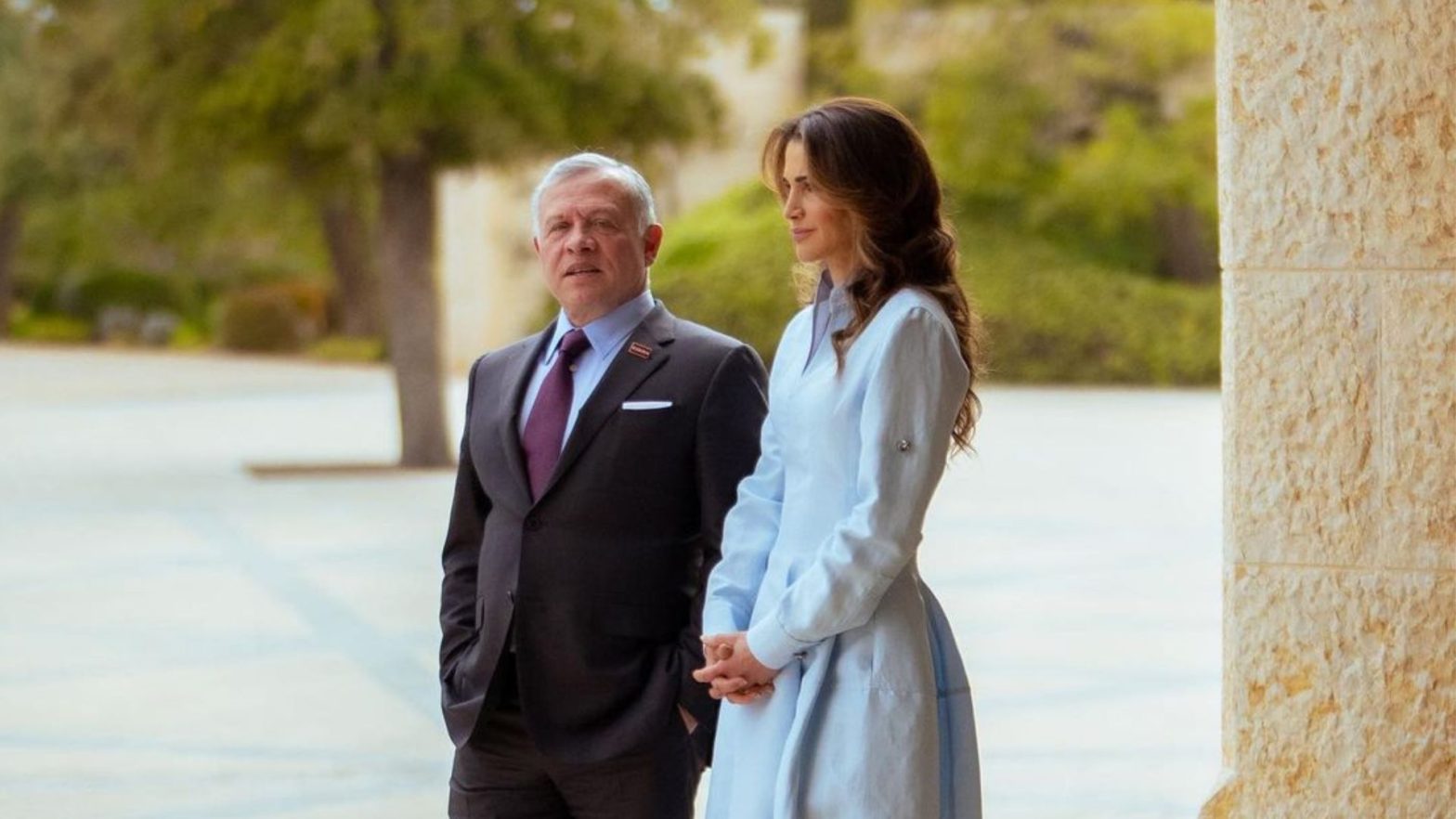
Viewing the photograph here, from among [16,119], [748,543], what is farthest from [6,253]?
[748,543]

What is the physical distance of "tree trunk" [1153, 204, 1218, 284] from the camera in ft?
103

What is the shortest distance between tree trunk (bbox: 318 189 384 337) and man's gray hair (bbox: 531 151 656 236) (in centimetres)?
3243

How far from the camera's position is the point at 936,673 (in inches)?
124

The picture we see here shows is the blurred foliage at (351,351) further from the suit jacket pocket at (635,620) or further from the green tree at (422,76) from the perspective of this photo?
the suit jacket pocket at (635,620)

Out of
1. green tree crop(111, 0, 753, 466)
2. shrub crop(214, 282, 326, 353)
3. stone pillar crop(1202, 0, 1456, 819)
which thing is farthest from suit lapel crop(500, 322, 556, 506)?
shrub crop(214, 282, 326, 353)

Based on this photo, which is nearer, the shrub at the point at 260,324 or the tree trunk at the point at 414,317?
the tree trunk at the point at 414,317

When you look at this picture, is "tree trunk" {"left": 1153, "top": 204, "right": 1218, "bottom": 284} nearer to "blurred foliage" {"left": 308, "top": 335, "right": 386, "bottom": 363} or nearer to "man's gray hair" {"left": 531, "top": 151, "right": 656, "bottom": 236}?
"blurred foliage" {"left": 308, "top": 335, "right": 386, "bottom": 363}

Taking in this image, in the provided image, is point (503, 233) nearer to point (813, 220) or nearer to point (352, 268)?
point (352, 268)

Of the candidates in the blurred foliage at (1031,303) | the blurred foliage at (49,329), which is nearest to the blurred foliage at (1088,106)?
the blurred foliage at (1031,303)

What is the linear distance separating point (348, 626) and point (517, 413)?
6.23m

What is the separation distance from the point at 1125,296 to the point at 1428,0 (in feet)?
86.6

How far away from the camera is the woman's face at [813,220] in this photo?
3.11 metres

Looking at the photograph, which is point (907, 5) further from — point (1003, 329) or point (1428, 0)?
point (1428, 0)

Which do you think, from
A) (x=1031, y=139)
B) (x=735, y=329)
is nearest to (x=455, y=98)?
(x=735, y=329)
